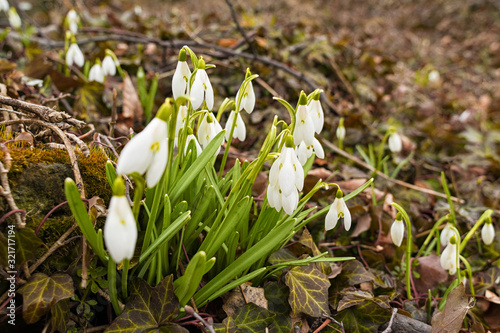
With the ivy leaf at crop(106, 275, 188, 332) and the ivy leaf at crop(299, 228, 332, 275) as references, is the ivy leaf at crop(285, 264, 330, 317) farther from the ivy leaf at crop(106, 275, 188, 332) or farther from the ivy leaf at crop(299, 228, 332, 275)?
the ivy leaf at crop(106, 275, 188, 332)

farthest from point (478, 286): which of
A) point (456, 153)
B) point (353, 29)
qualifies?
point (353, 29)

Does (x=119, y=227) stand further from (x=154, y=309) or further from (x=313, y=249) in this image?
(x=313, y=249)

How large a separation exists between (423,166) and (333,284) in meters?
1.75

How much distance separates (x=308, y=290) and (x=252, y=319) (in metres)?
0.25

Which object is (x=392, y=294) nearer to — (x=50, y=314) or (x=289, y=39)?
(x=50, y=314)

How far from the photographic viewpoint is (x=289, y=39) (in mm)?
4078

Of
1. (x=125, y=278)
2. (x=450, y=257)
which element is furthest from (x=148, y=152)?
(x=450, y=257)

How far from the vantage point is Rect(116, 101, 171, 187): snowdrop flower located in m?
0.78

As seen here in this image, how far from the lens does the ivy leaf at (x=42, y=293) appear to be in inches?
41.1

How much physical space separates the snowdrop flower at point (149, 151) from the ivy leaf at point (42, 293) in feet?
1.76

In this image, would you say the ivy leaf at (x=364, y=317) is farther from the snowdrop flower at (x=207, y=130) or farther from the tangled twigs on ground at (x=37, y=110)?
the tangled twigs on ground at (x=37, y=110)

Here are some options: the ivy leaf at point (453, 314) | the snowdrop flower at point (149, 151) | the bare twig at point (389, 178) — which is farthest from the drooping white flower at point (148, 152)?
the bare twig at point (389, 178)

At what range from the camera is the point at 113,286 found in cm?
115

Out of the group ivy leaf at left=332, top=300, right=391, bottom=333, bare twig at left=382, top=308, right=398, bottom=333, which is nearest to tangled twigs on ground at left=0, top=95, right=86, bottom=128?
ivy leaf at left=332, top=300, right=391, bottom=333
